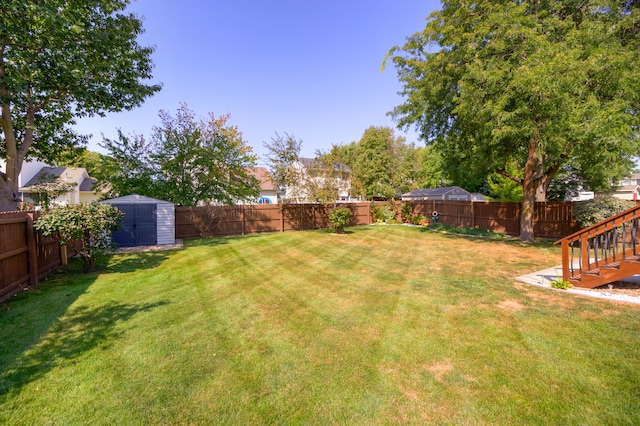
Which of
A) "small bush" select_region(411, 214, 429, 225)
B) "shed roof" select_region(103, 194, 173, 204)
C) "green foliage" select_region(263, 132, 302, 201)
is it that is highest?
"green foliage" select_region(263, 132, 302, 201)

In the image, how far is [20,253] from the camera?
616 centimetres

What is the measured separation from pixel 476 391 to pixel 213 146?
621 inches

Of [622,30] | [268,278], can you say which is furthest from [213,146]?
[622,30]

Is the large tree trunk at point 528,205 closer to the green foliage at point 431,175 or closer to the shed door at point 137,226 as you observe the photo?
the shed door at point 137,226

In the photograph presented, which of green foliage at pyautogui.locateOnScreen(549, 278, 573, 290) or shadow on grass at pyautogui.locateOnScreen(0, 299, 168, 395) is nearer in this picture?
shadow on grass at pyautogui.locateOnScreen(0, 299, 168, 395)

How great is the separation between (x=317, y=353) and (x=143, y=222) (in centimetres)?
1220

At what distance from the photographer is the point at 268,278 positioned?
699 centimetres

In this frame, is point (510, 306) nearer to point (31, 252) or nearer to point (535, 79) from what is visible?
point (535, 79)

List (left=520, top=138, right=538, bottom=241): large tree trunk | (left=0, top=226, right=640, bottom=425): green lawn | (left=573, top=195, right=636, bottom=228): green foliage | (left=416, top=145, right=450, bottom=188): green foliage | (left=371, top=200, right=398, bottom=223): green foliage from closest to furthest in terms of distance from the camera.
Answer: (left=0, top=226, right=640, bottom=425): green lawn, (left=573, top=195, right=636, bottom=228): green foliage, (left=520, top=138, right=538, bottom=241): large tree trunk, (left=371, top=200, right=398, bottom=223): green foliage, (left=416, top=145, right=450, bottom=188): green foliage

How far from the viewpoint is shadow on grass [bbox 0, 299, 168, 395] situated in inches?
124

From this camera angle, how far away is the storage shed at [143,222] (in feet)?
40.5

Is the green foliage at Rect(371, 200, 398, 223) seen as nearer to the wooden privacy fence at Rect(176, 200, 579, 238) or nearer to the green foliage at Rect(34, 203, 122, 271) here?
the wooden privacy fence at Rect(176, 200, 579, 238)

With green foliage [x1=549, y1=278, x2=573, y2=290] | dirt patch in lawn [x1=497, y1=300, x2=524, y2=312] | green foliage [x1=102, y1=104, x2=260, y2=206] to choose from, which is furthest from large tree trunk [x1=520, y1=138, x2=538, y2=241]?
green foliage [x1=102, y1=104, x2=260, y2=206]

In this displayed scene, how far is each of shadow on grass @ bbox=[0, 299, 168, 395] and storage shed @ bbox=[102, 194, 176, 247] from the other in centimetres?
809
